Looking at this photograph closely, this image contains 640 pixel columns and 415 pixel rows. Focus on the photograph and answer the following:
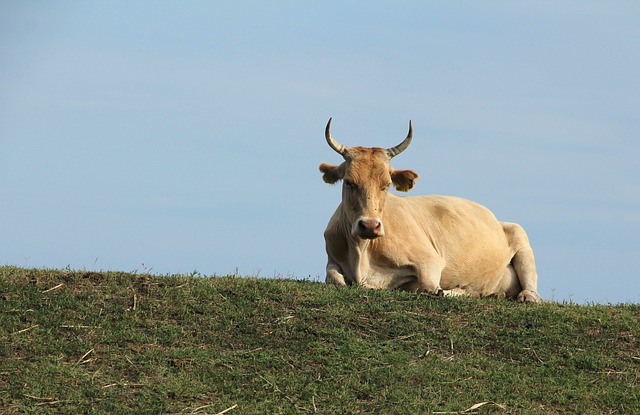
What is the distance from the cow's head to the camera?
13.8 meters

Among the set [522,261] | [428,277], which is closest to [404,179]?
[428,277]

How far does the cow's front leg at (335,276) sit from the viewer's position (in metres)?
14.5

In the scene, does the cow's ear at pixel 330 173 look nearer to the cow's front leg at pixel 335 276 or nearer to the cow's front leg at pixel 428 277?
the cow's front leg at pixel 335 276

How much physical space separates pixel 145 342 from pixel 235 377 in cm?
137

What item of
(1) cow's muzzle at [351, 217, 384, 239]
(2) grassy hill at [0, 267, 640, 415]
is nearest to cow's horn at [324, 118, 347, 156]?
(1) cow's muzzle at [351, 217, 384, 239]

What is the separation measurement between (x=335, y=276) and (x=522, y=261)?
12.9 feet

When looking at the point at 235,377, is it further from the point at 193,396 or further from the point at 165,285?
the point at 165,285

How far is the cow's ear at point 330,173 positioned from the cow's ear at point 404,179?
855 millimetres

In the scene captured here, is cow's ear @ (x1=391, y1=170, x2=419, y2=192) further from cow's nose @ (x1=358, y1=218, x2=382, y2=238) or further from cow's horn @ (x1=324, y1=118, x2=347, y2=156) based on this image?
cow's nose @ (x1=358, y1=218, x2=382, y2=238)

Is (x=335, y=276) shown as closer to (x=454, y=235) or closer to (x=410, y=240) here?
(x=410, y=240)

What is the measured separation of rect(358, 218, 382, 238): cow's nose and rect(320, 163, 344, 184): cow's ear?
1.52 meters

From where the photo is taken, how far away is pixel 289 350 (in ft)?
37.6

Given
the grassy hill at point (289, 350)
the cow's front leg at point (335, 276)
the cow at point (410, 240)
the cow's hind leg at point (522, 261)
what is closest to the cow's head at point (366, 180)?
the cow at point (410, 240)

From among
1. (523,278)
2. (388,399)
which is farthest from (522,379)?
(523,278)
